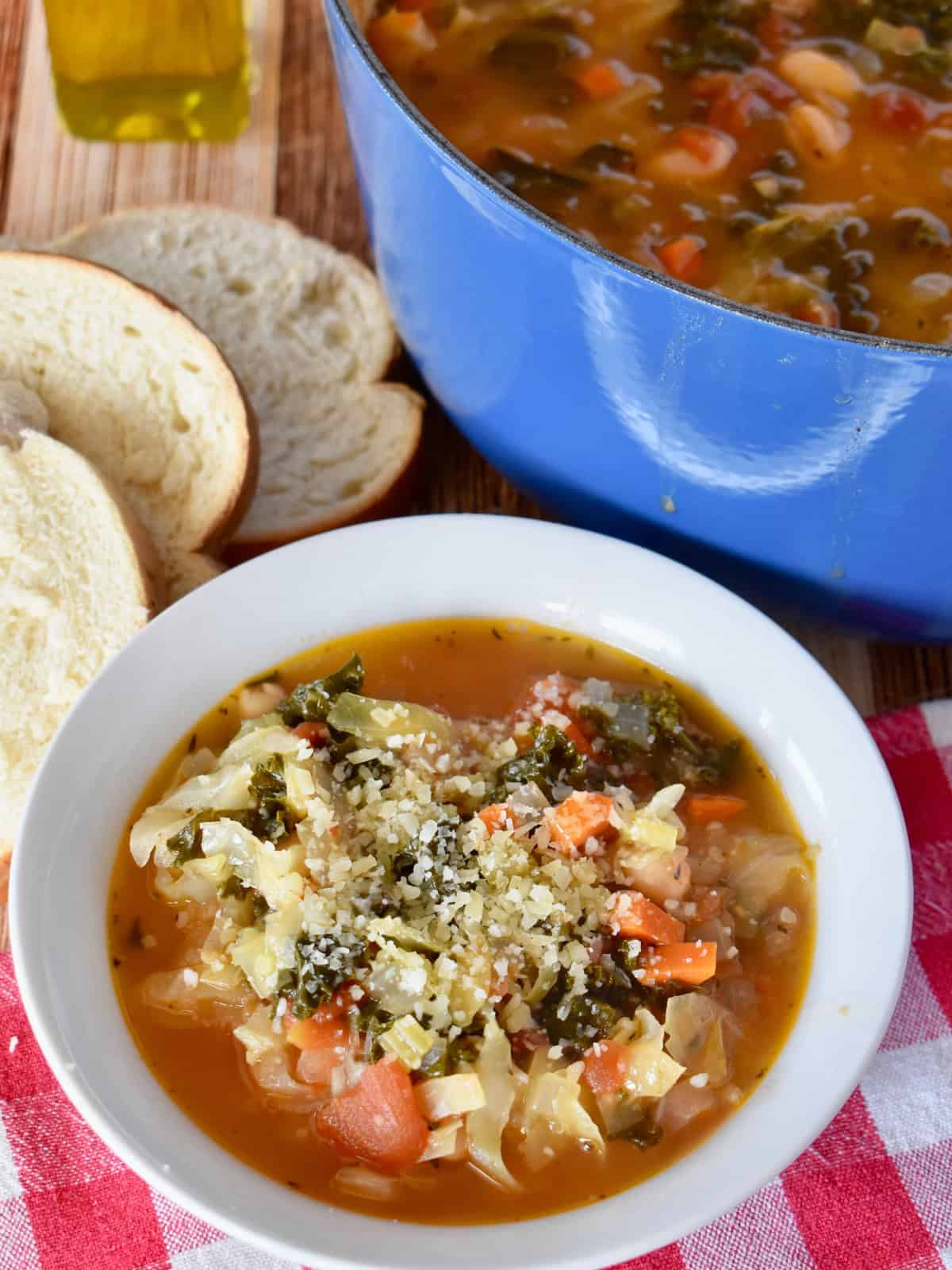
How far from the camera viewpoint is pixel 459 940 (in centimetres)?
240

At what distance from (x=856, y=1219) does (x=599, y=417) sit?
62.1 inches

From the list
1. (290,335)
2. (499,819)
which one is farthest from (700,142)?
(499,819)

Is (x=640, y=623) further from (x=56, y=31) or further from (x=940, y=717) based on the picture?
(x=56, y=31)

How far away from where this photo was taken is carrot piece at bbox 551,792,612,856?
8.24 feet

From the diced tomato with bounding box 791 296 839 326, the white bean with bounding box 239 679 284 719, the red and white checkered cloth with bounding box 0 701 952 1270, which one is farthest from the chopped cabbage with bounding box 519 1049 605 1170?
the diced tomato with bounding box 791 296 839 326

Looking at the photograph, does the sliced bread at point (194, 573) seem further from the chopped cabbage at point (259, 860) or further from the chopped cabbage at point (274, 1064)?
the chopped cabbage at point (274, 1064)

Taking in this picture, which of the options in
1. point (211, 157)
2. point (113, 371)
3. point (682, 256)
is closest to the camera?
point (682, 256)

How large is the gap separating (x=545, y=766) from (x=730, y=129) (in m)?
1.40

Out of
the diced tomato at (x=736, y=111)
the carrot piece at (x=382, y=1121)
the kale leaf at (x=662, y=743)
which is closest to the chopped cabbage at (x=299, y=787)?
the carrot piece at (x=382, y=1121)

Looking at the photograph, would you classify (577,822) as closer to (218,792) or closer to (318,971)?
(318,971)

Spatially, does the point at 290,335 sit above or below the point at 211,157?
below

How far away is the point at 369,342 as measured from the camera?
379 centimetres

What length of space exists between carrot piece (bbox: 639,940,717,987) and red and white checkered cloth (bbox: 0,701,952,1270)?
1.56 ft

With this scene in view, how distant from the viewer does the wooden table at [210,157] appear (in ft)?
13.5
